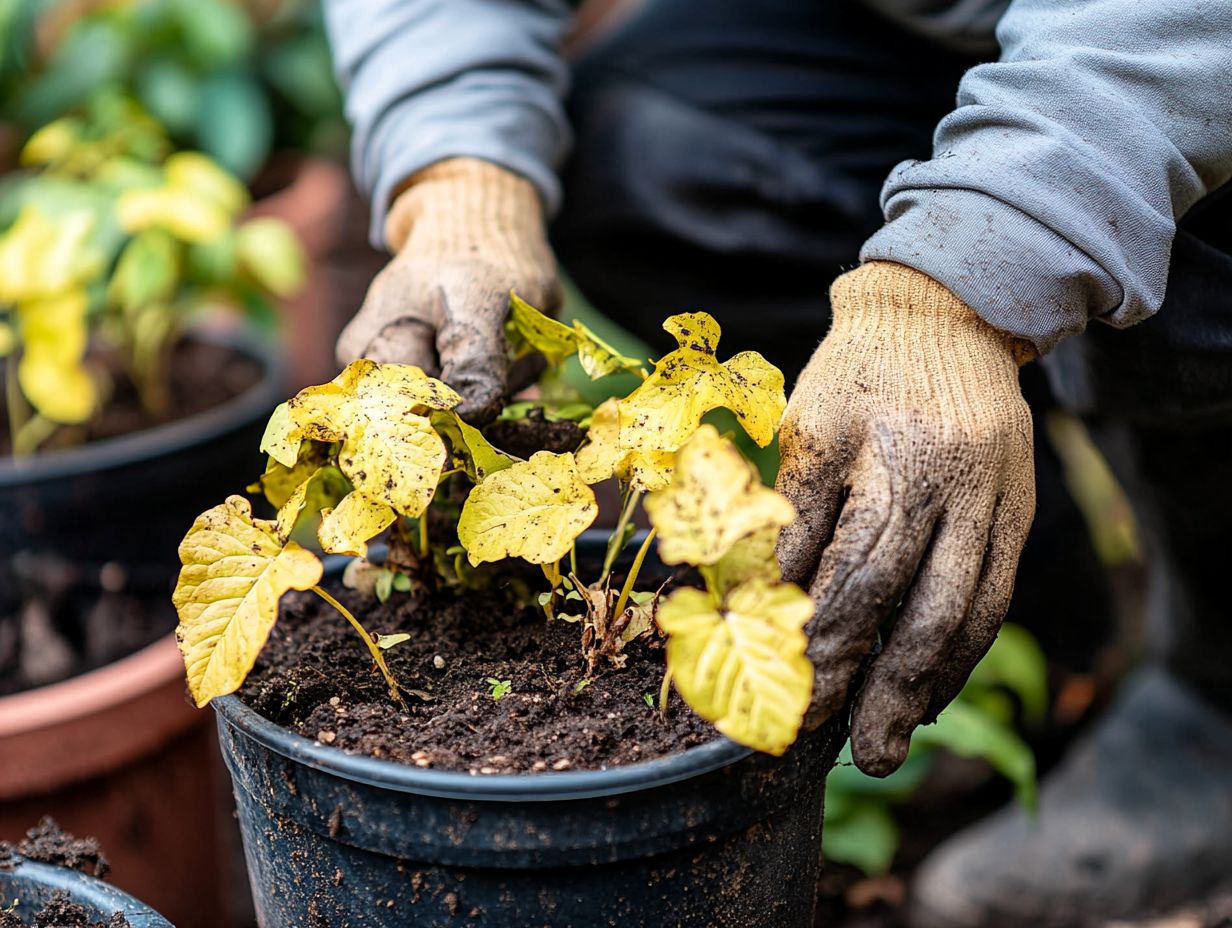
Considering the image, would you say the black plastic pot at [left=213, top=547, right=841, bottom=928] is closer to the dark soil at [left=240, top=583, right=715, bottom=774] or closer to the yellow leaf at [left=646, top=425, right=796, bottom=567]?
the dark soil at [left=240, top=583, right=715, bottom=774]

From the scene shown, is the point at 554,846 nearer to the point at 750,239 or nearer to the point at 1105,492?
the point at 750,239

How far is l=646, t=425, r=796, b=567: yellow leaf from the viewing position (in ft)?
2.48

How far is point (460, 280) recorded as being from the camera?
1.14 meters

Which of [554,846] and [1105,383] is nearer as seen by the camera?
[554,846]

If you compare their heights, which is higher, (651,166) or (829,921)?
(651,166)

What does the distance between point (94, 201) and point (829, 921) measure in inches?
56.9

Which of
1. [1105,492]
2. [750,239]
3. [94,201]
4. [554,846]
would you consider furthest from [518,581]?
[1105,492]

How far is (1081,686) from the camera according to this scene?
2.06m

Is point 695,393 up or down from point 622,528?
up

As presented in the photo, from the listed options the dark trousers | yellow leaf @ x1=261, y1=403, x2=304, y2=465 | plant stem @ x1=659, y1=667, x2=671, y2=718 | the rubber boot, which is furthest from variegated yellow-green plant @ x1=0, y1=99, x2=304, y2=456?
the rubber boot

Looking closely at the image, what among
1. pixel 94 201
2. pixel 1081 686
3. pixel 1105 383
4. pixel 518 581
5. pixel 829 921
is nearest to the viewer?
pixel 518 581

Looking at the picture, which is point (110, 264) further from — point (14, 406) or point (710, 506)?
point (710, 506)

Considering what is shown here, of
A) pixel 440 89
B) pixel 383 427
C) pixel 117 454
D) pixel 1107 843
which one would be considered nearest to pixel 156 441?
pixel 117 454

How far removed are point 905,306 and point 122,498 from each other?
1122 millimetres
